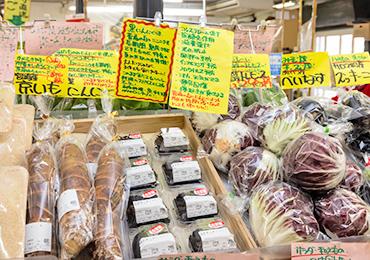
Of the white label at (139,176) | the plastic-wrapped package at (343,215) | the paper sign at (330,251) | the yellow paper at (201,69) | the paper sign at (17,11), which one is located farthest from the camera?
the paper sign at (17,11)

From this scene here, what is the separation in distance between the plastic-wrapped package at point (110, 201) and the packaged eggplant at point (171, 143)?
271mm

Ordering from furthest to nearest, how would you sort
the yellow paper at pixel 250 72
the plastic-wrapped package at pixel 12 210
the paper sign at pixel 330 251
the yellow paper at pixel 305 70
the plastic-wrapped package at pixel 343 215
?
the yellow paper at pixel 305 70, the yellow paper at pixel 250 72, the plastic-wrapped package at pixel 343 215, the paper sign at pixel 330 251, the plastic-wrapped package at pixel 12 210

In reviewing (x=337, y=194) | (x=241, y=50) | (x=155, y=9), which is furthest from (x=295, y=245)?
(x=155, y=9)

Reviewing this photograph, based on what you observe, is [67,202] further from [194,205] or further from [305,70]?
[305,70]

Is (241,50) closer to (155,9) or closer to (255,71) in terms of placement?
(255,71)

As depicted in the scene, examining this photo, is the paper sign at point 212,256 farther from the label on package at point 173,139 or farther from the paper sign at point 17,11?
the paper sign at point 17,11

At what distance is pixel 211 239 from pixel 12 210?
0.61 metres

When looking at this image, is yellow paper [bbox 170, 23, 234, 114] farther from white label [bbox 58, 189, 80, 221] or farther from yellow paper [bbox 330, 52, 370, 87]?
yellow paper [bbox 330, 52, 370, 87]

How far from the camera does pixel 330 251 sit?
3.16 ft

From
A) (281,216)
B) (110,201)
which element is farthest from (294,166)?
(110,201)

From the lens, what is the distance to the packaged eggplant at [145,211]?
1116 mm

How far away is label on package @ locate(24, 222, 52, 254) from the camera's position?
2.85 feet

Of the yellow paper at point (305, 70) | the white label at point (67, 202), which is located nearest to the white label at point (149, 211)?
the white label at point (67, 202)

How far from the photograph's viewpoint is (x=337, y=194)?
1.15 m
